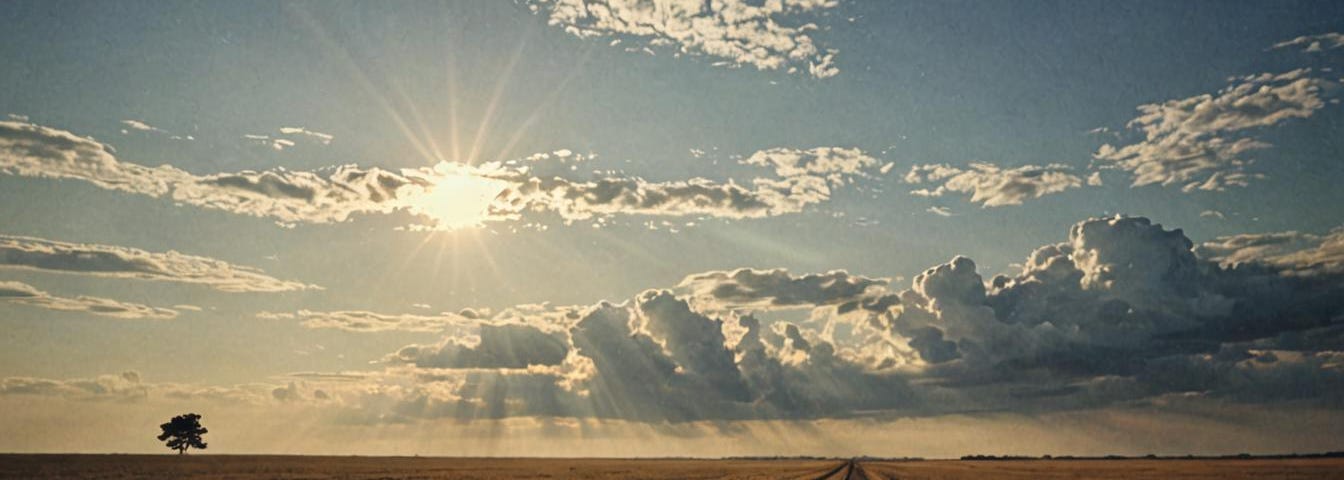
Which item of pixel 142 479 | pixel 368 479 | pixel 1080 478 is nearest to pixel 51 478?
pixel 142 479

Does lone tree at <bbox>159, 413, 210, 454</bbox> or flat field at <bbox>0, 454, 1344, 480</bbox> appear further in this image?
lone tree at <bbox>159, 413, 210, 454</bbox>

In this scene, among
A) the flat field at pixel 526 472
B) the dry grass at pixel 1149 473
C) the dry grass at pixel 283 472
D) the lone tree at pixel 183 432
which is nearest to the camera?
the dry grass at pixel 283 472

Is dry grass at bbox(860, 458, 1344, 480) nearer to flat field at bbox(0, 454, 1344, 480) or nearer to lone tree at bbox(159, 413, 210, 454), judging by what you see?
flat field at bbox(0, 454, 1344, 480)

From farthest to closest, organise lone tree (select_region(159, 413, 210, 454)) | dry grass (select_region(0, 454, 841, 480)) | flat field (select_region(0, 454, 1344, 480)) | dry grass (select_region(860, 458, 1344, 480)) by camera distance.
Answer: lone tree (select_region(159, 413, 210, 454)), dry grass (select_region(860, 458, 1344, 480)), flat field (select_region(0, 454, 1344, 480)), dry grass (select_region(0, 454, 841, 480))

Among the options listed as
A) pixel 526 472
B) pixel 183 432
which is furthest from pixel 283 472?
pixel 183 432

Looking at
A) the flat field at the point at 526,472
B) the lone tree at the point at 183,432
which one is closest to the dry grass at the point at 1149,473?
the flat field at the point at 526,472

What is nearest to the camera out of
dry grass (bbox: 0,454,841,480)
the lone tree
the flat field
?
dry grass (bbox: 0,454,841,480)

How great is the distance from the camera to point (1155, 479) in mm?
80375

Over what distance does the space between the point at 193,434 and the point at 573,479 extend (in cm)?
10411

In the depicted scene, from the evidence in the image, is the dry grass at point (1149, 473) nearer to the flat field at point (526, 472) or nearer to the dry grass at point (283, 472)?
the flat field at point (526, 472)

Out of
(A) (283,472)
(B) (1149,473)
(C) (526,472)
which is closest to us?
(A) (283,472)

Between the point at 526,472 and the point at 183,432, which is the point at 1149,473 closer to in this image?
the point at 526,472

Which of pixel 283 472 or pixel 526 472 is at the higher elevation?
pixel 526 472

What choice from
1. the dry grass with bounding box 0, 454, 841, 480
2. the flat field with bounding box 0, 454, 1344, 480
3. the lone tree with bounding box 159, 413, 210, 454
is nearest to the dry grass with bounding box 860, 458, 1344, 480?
the flat field with bounding box 0, 454, 1344, 480
